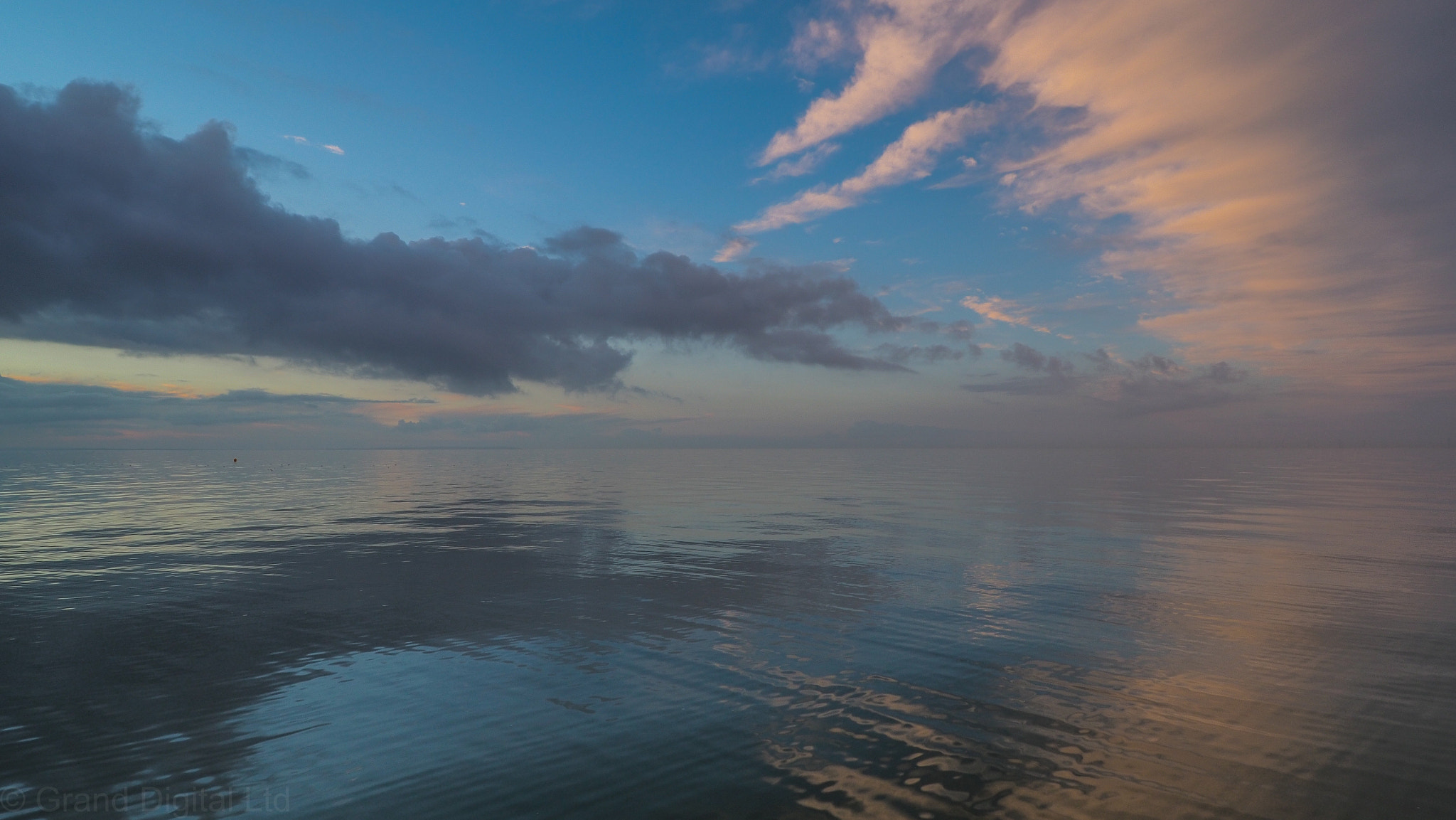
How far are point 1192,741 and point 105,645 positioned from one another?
2189cm

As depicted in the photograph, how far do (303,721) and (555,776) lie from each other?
16.4 feet

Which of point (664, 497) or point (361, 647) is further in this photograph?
point (664, 497)

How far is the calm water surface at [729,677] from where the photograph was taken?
8.62 meters

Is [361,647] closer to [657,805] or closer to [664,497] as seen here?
[657,805]

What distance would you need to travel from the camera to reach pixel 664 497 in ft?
189

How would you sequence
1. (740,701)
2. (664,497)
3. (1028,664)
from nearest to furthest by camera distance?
(740,701) → (1028,664) → (664,497)

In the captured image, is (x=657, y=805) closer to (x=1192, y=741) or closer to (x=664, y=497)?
(x=1192, y=741)

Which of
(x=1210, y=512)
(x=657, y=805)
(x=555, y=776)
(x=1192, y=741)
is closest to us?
(x=657, y=805)

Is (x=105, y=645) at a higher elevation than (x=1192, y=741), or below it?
below

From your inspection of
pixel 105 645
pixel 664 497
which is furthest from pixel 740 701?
pixel 664 497

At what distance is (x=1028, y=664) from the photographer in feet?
44.5

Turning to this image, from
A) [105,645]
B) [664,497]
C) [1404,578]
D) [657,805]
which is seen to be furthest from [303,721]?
[664,497]

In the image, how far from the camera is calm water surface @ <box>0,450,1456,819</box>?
862 centimetres

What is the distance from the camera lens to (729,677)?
12.9 meters
